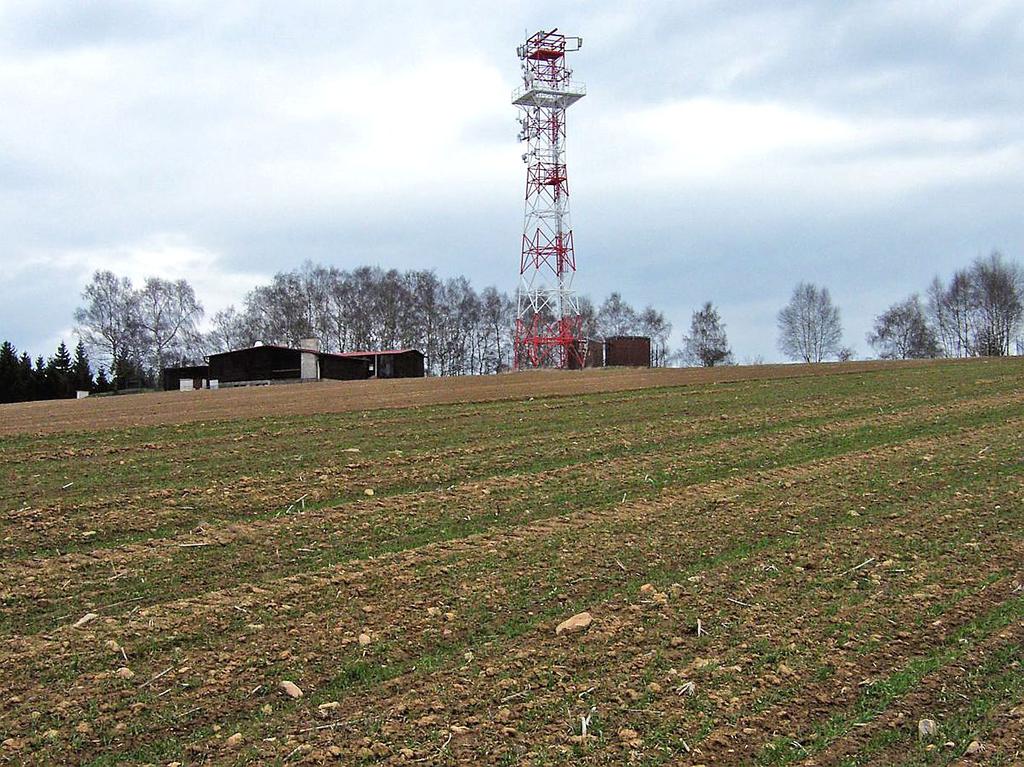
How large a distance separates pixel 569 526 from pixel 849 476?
4.37 m

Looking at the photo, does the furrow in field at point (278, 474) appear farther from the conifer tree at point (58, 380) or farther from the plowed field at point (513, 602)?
the conifer tree at point (58, 380)

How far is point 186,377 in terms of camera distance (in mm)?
62062

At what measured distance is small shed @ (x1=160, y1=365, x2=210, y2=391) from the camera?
188 feet

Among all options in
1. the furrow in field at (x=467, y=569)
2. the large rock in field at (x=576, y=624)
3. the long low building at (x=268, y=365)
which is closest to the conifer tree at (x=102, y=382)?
the long low building at (x=268, y=365)

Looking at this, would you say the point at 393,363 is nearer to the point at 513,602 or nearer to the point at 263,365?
the point at 263,365

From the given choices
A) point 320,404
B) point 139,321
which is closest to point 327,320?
point 139,321

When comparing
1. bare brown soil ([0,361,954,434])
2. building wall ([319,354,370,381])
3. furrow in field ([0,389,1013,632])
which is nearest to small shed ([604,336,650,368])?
building wall ([319,354,370,381])

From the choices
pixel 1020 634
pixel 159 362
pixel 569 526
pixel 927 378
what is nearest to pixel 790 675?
pixel 1020 634

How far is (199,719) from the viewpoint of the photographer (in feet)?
18.1

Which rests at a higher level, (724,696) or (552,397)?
(552,397)

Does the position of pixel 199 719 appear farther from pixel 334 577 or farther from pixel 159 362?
pixel 159 362

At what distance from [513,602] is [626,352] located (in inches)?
1777

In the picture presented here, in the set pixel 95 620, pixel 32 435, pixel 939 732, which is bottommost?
pixel 939 732

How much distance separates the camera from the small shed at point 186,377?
5733 centimetres
